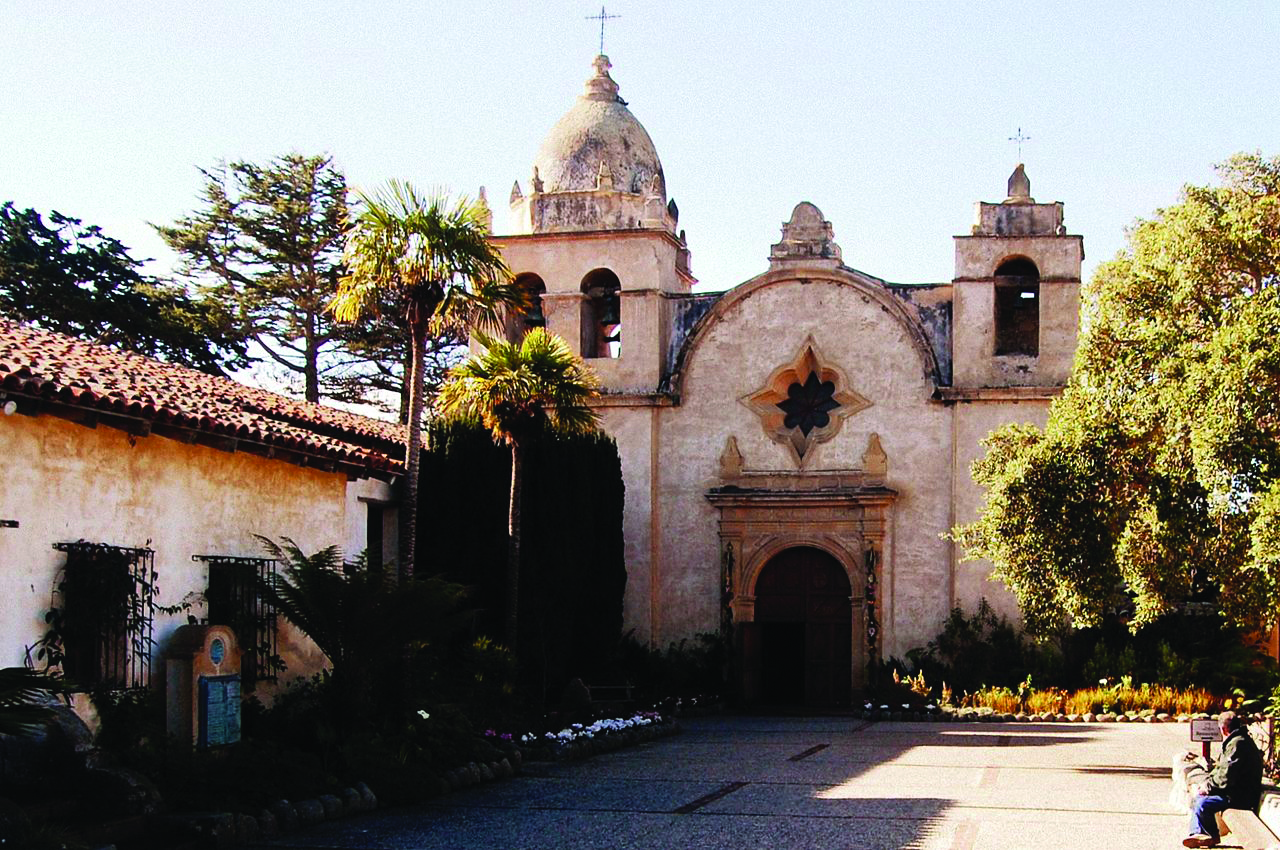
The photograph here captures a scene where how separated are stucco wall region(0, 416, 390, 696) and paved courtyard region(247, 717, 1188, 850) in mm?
3358

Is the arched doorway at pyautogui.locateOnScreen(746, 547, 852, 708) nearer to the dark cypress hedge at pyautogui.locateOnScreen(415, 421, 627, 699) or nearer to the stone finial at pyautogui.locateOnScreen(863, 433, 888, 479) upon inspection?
the stone finial at pyautogui.locateOnScreen(863, 433, 888, 479)

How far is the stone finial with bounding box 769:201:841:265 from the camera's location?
3045cm

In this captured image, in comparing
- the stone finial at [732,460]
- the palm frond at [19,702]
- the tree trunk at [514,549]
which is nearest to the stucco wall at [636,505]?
the stone finial at [732,460]

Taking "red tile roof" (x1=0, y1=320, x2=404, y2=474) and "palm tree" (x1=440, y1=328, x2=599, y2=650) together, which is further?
"palm tree" (x1=440, y1=328, x2=599, y2=650)

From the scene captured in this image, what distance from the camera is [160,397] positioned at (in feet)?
52.7

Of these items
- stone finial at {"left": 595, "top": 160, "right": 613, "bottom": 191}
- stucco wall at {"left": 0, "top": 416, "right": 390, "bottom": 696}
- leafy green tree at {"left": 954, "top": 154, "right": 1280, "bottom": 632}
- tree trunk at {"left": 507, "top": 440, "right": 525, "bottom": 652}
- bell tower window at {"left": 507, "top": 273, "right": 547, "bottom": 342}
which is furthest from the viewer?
stone finial at {"left": 595, "top": 160, "right": 613, "bottom": 191}

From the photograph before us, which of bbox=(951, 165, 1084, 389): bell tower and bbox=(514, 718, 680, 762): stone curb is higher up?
bbox=(951, 165, 1084, 389): bell tower

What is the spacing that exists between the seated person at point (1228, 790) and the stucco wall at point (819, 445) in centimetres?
1663

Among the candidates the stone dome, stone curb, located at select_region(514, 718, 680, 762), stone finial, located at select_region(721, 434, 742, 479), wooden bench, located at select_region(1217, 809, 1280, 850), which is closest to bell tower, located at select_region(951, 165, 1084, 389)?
stone finial, located at select_region(721, 434, 742, 479)

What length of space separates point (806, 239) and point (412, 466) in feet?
41.7

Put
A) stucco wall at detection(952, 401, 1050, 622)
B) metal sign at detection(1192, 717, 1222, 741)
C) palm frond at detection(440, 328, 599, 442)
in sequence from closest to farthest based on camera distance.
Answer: metal sign at detection(1192, 717, 1222, 741)
palm frond at detection(440, 328, 599, 442)
stucco wall at detection(952, 401, 1050, 622)

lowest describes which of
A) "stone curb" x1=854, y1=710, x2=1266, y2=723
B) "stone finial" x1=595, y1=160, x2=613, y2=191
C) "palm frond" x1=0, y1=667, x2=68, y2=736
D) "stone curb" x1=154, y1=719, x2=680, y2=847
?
"stone curb" x1=854, y1=710, x2=1266, y2=723

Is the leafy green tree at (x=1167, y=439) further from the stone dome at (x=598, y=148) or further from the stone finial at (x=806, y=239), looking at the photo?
the stone dome at (x=598, y=148)

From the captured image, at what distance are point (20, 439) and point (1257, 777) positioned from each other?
10.7 metres
